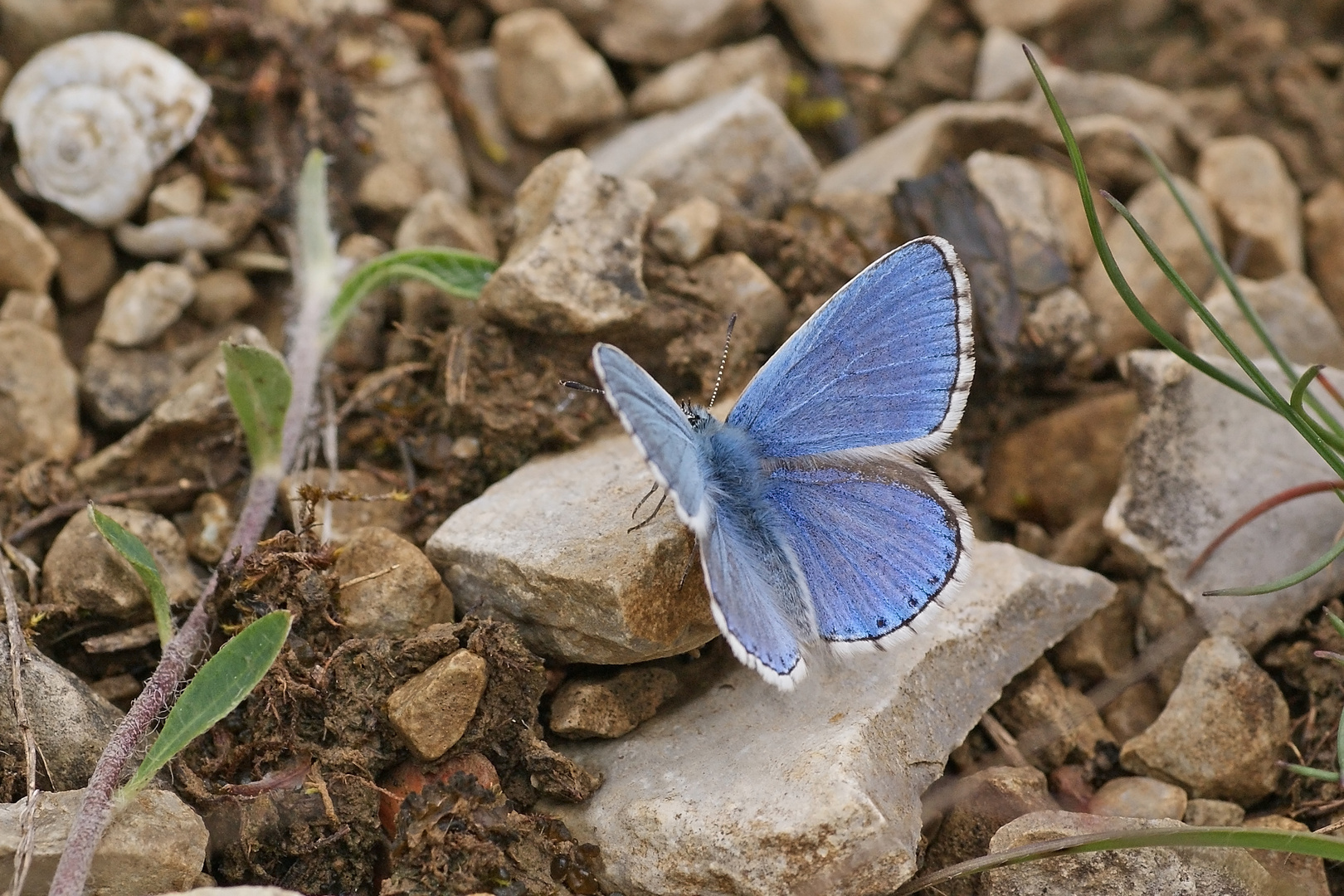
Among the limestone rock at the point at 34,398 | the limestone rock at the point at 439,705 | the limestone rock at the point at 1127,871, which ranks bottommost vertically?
the limestone rock at the point at 1127,871

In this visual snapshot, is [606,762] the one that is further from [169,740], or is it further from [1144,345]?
[1144,345]

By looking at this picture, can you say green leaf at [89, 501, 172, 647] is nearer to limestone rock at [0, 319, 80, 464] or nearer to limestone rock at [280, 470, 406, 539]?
limestone rock at [280, 470, 406, 539]

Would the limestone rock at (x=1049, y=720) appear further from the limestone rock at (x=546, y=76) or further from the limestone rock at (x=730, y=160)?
the limestone rock at (x=546, y=76)

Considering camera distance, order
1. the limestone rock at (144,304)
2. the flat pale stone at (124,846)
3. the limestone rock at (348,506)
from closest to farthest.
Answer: the flat pale stone at (124,846)
the limestone rock at (348,506)
the limestone rock at (144,304)

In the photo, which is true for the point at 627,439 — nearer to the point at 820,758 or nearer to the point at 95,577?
the point at 820,758

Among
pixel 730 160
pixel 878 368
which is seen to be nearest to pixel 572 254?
pixel 730 160

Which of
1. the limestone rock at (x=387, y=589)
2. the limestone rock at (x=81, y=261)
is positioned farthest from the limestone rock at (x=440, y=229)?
the limestone rock at (x=387, y=589)
